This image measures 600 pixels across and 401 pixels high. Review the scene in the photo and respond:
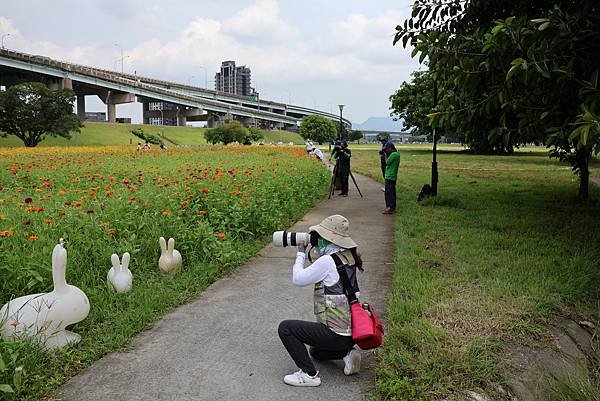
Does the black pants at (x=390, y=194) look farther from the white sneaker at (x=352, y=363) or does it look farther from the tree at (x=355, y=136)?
the tree at (x=355, y=136)

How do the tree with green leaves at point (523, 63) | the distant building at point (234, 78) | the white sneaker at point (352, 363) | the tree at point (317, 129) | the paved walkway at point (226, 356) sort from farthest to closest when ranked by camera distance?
the distant building at point (234, 78) → the tree at point (317, 129) → the tree with green leaves at point (523, 63) → the white sneaker at point (352, 363) → the paved walkway at point (226, 356)

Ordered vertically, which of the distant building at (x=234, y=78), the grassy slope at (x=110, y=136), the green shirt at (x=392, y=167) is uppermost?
the distant building at (x=234, y=78)

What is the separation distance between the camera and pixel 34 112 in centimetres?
3956

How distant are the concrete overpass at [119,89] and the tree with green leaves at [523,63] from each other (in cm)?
6341

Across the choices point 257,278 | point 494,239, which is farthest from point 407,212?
point 257,278

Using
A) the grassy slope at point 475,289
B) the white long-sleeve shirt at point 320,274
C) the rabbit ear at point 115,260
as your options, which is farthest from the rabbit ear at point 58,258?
the grassy slope at point 475,289

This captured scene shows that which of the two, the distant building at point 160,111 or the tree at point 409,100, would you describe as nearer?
the tree at point 409,100

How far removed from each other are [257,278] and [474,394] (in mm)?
2897

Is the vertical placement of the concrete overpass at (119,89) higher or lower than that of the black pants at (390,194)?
higher

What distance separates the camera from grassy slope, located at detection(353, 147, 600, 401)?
3229mm

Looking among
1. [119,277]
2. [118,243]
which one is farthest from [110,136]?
[119,277]

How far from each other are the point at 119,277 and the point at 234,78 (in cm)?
16985

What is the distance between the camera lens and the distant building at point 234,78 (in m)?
167

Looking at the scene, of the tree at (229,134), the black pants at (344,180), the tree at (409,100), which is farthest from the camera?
the tree at (229,134)
